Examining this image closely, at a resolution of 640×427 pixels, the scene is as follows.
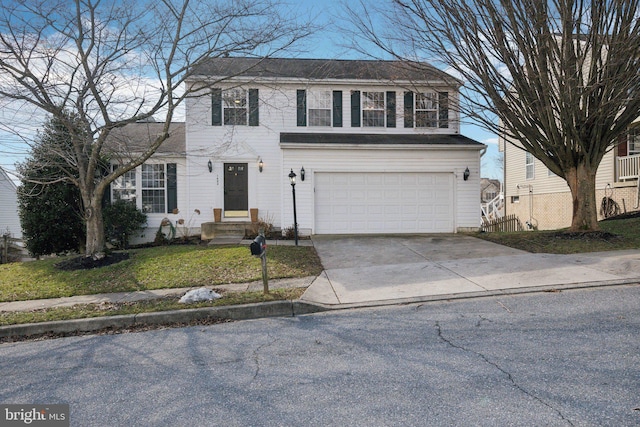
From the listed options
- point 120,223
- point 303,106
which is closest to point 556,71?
point 303,106

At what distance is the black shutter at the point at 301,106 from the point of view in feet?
46.1

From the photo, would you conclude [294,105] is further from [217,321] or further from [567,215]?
[567,215]

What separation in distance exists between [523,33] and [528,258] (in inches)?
204

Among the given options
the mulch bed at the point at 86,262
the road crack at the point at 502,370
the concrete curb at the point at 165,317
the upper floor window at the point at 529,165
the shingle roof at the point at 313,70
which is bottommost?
the concrete curb at the point at 165,317

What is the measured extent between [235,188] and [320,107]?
414 cm

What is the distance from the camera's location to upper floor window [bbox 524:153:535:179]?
20.5 metres

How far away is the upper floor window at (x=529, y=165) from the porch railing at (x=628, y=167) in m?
4.73

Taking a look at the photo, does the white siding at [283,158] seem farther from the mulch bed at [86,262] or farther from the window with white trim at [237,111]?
the mulch bed at [86,262]

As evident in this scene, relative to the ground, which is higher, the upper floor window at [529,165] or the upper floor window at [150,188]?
the upper floor window at [529,165]

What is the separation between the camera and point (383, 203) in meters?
13.2

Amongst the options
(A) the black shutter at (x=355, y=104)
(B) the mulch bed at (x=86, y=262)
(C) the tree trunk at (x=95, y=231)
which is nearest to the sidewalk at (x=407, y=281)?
(B) the mulch bed at (x=86, y=262)

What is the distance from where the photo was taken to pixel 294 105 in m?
14.0

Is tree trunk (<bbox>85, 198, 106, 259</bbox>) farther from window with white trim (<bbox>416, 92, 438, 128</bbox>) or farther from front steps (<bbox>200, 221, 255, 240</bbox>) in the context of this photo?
window with white trim (<bbox>416, 92, 438, 128</bbox>)

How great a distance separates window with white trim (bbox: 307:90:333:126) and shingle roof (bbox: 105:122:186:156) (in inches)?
183
